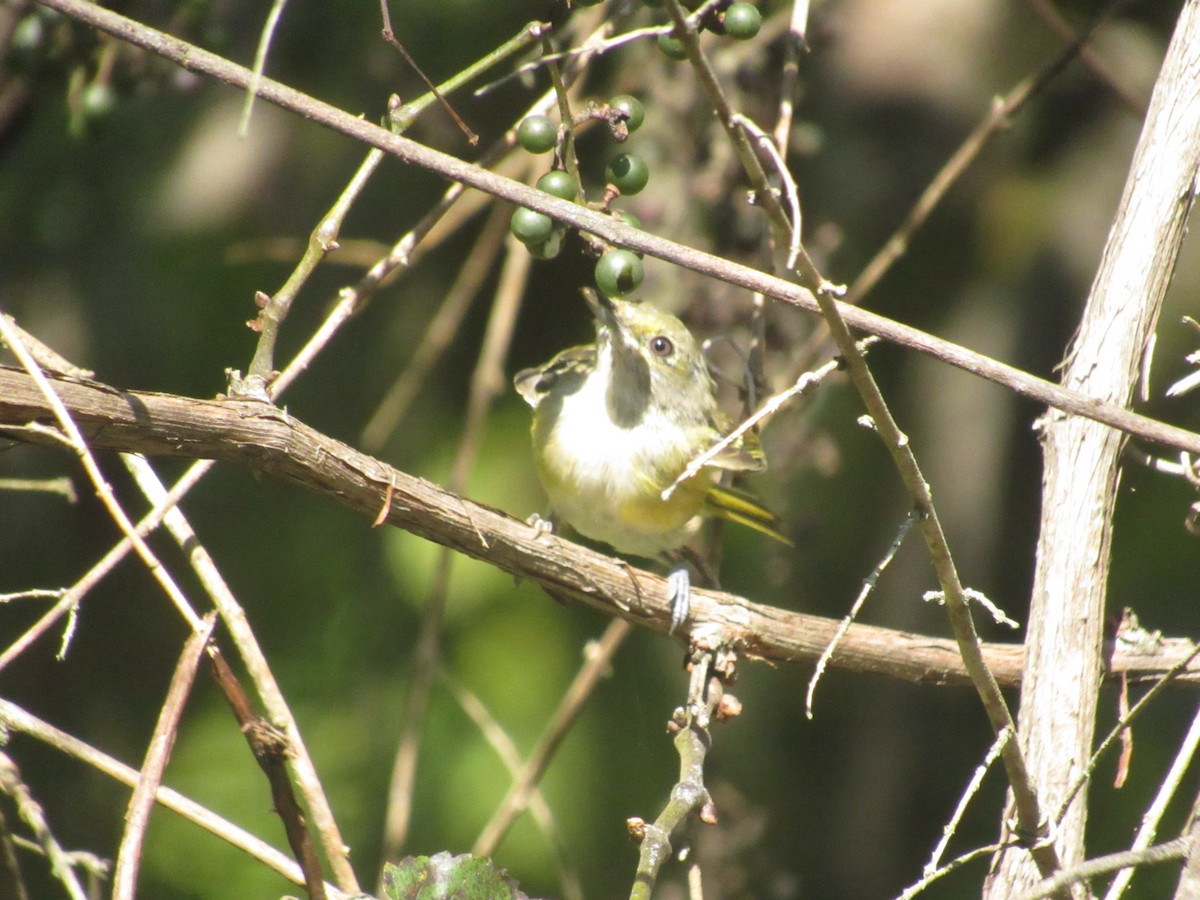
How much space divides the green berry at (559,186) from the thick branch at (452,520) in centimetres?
56

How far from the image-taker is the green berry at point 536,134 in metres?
2.16

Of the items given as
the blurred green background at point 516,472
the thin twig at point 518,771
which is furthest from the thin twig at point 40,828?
the blurred green background at point 516,472

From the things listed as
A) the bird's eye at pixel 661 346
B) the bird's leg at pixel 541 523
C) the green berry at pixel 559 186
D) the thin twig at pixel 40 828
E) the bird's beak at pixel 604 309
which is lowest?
the thin twig at pixel 40 828

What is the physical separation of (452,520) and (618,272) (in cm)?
56

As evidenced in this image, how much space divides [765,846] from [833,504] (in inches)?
63.9

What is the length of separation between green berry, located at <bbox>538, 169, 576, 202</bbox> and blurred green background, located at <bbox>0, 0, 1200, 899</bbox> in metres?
1.98

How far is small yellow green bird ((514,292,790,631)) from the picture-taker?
363 cm

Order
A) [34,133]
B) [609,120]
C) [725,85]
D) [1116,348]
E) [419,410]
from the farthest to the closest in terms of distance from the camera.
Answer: [419,410], [34,133], [725,85], [1116,348], [609,120]

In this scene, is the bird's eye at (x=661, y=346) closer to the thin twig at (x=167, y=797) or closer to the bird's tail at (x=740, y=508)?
the bird's tail at (x=740, y=508)

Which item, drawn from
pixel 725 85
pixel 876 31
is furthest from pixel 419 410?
pixel 876 31

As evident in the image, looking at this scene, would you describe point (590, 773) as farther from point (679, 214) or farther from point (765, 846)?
point (679, 214)

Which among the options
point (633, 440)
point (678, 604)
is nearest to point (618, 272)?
point (678, 604)

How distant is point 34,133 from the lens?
198 inches

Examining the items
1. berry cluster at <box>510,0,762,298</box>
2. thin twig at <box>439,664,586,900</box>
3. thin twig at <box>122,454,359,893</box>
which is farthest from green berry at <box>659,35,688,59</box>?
thin twig at <box>439,664,586,900</box>
